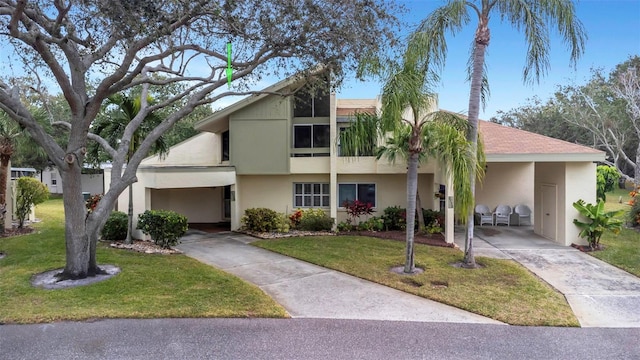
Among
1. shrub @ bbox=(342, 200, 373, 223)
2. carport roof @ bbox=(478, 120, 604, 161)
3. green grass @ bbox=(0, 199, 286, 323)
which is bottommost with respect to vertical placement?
green grass @ bbox=(0, 199, 286, 323)

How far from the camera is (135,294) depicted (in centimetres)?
764

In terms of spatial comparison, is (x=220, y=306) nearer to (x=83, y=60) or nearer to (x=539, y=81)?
(x=83, y=60)

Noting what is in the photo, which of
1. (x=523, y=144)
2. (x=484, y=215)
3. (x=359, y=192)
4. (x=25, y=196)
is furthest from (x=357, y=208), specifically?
(x=25, y=196)

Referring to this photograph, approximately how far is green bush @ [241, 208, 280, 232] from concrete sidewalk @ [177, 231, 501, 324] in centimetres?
322

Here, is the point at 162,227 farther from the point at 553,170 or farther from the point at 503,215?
the point at 503,215

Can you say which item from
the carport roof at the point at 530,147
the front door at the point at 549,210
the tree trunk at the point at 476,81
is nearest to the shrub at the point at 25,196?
the tree trunk at the point at 476,81

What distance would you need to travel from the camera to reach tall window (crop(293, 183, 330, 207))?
1703 cm

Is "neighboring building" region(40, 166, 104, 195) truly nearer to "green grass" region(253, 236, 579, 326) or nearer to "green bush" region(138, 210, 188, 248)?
"green bush" region(138, 210, 188, 248)

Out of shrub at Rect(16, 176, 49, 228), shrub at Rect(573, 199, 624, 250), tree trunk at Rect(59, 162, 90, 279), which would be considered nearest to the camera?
tree trunk at Rect(59, 162, 90, 279)

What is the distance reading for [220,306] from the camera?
706 centimetres

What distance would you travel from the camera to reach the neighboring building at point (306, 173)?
13.6m

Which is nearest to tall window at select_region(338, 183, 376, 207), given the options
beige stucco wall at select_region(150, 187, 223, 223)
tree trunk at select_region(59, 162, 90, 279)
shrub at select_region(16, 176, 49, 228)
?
beige stucco wall at select_region(150, 187, 223, 223)

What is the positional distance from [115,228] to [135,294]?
6.49 meters

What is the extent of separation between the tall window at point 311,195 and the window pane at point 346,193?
55 centimetres
